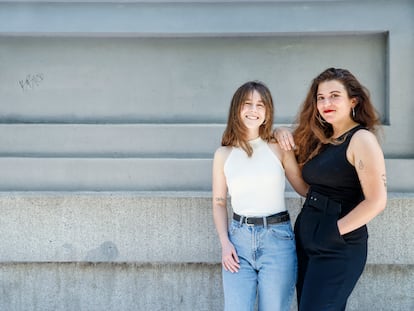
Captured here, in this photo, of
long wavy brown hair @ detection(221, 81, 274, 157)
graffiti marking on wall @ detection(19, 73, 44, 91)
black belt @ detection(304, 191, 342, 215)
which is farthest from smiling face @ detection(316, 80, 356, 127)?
graffiti marking on wall @ detection(19, 73, 44, 91)

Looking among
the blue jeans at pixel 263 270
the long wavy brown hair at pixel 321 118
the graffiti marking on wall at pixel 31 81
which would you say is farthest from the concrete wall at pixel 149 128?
the blue jeans at pixel 263 270

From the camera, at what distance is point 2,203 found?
399 cm

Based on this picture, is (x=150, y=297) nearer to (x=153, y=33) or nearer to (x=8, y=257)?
(x=8, y=257)

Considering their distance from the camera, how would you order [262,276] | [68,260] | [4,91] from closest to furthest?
[262,276]
[68,260]
[4,91]

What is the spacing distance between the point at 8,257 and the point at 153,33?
83.3 inches

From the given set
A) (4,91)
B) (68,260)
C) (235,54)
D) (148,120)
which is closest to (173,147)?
(148,120)

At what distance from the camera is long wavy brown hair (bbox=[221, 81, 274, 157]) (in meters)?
2.80

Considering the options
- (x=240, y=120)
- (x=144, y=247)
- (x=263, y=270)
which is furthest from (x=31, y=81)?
(x=263, y=270)

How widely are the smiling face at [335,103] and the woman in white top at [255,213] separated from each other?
290 mm

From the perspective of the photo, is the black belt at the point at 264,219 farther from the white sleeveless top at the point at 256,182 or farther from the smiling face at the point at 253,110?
the smiling face at the point at 253,110

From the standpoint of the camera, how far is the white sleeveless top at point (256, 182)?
9.07ft

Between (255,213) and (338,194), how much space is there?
0.45 meters

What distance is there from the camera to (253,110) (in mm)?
2771

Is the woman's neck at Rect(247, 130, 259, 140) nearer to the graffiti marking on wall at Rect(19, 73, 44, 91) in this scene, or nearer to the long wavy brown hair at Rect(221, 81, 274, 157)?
the long wavy brown hair at Rect(221, 81, 274, 157)
